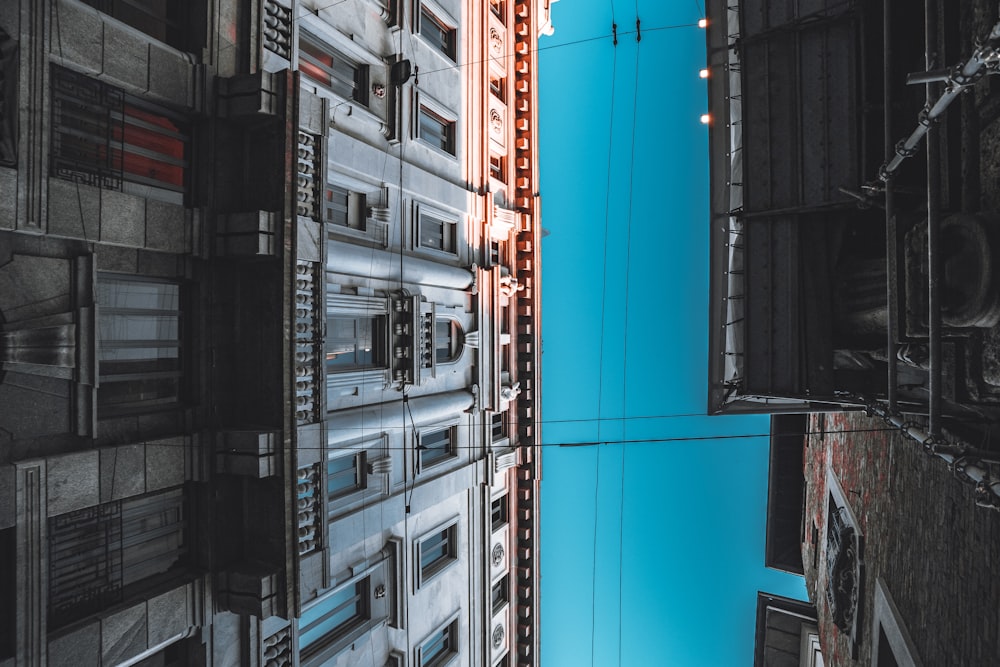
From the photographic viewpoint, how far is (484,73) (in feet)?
69.6

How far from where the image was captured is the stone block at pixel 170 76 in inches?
380

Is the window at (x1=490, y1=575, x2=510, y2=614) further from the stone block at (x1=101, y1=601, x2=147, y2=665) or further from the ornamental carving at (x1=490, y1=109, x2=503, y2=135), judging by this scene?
the ornamental carving at (x1=490, y1=109, x2=503, y2=135)

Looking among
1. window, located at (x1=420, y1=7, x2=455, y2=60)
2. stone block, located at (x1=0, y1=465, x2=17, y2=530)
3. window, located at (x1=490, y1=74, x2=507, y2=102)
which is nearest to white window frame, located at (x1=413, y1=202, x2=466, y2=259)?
window, located at (x1=420, y1=7, x2=455, y2=60)

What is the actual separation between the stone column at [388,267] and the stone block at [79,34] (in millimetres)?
5101

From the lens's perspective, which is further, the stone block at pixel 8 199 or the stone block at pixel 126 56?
the stone block at pixel 126 56

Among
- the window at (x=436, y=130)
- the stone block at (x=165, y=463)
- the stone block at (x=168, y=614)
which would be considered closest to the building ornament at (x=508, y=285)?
the window at (x=436, y=130)

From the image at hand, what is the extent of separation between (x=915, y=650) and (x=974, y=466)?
604 centimetres

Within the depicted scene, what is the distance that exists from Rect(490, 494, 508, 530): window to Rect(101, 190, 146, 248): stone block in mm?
16436

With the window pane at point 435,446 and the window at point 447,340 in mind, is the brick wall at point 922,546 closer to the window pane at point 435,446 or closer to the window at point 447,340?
the window pane at point 435,446

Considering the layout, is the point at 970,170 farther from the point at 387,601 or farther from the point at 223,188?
the point at 387,601

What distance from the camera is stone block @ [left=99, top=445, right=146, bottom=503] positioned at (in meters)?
8.90

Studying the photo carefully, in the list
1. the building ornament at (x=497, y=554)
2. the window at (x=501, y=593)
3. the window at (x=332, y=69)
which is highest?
the window at (x=332, y=69)

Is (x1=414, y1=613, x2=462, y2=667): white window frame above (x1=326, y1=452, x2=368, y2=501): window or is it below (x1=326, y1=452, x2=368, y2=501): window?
below

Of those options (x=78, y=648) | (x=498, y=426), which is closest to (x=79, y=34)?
(x=78, y=648)
